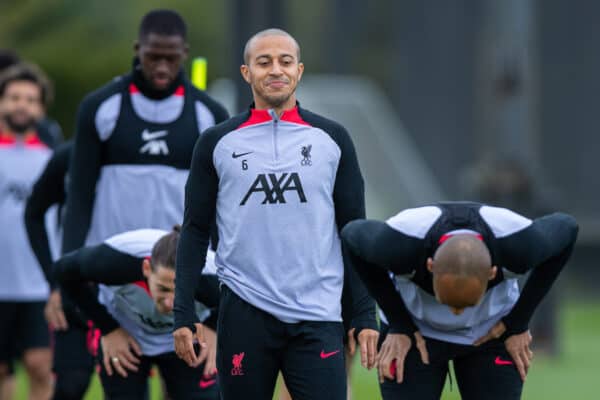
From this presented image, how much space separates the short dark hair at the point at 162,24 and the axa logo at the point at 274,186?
6.06 ft

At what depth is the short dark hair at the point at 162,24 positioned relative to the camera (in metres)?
7.95

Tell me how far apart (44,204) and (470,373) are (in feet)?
11.0

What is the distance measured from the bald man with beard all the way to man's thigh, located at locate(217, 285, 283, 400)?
1.65ft

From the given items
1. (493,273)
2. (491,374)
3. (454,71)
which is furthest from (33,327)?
(454,71)

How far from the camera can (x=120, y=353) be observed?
738 centimetres

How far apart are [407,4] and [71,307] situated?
2115 cm

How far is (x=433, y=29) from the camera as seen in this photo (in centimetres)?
2848

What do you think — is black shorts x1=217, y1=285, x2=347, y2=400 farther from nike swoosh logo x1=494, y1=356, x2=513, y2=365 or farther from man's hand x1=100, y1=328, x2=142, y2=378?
man's hand x1=100, y1=328, x2=142, y2=378

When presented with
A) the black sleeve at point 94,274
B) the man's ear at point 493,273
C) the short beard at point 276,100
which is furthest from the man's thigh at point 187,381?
the man's ear at point 493,273

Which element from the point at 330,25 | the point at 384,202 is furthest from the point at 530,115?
the point at 330,25

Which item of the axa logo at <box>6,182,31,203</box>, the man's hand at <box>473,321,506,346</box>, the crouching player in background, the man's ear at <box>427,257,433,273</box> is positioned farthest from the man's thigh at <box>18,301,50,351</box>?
the man's ear at <box>427,257,433,273</box>

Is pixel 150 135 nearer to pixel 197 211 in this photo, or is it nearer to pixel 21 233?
pixel 197 211

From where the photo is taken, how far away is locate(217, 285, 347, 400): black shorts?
20.8ft

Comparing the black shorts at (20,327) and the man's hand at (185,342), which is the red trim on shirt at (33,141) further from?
the man's hand at (185,342)
